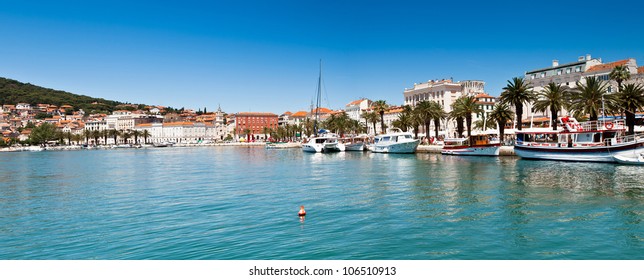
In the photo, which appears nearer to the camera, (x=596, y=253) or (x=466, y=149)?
(x=596, y=253)

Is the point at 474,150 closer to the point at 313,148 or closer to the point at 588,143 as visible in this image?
the point at 588,143

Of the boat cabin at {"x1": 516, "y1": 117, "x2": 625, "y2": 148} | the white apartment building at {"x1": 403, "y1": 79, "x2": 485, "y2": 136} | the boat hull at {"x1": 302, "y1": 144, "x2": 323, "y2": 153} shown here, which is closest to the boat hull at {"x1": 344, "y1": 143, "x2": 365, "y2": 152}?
the boat hull at {"x1": 302, "y1": 144, "x2": 323, "y2": 153}

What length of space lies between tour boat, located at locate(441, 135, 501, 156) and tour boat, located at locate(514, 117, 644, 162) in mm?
7803

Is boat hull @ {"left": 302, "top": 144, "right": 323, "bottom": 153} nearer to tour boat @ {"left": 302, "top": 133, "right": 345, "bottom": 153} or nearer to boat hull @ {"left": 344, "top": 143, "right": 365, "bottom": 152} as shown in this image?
tour boat @ {"left": 302, "top": 133, "right": 345, "bottom": 153}

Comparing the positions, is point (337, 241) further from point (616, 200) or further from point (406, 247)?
point (616, 200)

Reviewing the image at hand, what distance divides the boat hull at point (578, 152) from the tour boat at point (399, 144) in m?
22.0

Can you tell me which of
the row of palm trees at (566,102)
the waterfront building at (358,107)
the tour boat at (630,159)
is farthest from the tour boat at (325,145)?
the waterfront building at (358,107)

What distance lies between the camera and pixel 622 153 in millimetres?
43594

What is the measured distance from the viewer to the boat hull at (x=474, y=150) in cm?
6138

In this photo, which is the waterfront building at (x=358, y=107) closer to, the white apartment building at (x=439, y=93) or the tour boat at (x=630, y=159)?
the white apartment building at (x=439, y=93)

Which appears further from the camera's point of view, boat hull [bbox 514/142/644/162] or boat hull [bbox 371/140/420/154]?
boat hull [bbox 371/140/420/154]

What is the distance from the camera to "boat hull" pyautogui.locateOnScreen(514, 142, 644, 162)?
142 ft

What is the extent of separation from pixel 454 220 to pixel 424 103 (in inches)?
2674
